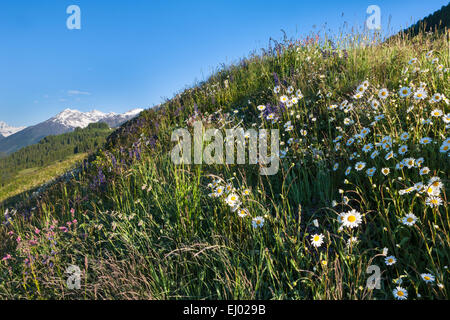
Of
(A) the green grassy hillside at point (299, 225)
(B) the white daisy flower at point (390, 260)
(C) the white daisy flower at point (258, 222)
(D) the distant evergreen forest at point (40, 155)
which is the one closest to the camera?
(B) the white daisy flower at point (390, 260)

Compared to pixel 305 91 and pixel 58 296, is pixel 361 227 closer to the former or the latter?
pixel 58 296

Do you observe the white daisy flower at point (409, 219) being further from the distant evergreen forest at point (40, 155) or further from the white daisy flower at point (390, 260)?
the distant evergreen forest at point (40, 155)

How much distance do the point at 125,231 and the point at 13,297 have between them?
126cm

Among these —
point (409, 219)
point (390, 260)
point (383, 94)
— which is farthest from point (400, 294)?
point (383, 94)

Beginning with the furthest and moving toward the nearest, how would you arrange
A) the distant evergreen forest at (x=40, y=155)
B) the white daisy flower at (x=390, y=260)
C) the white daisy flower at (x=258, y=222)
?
the distant evergreen forest at (x=40, y=155), the white daisy flower at (x=258, y=222), the white daisy flower at (x=390, y=260)

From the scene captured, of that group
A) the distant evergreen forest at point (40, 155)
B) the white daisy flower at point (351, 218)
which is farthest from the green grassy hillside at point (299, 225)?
the distant evergreen forest at point (40, 155)

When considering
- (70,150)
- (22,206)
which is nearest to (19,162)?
(70,150)

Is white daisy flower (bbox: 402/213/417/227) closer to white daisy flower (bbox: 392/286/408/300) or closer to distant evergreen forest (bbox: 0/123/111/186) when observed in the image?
white daisy flower (bbox: 392/286/408/300)

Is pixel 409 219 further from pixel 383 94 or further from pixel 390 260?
pixel 383 94

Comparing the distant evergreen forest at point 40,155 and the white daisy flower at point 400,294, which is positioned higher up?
the distant evergreen forest at point 40,155

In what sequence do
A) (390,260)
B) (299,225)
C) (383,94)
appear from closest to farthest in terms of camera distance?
(390,260) < (299,225) < (383,94)

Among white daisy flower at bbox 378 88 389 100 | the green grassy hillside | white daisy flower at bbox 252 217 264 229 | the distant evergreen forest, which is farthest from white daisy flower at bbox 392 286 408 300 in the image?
the distant evergreen forest
